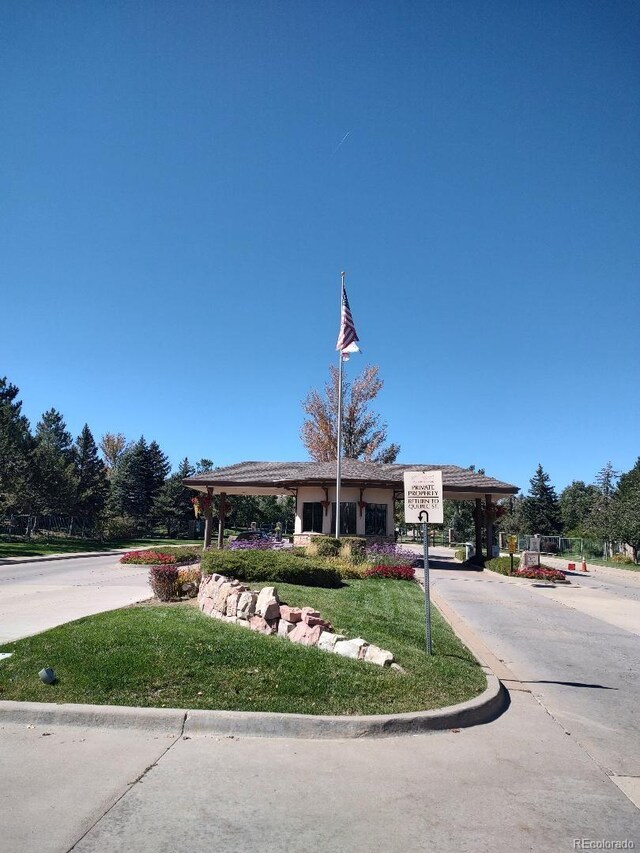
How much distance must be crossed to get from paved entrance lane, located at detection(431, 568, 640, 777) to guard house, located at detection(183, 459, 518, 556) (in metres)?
11.0

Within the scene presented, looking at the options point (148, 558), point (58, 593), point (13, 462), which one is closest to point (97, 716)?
point (58, 593)

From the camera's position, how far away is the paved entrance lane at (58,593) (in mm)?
10211

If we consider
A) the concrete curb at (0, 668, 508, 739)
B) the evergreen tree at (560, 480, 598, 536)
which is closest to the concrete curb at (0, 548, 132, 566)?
the concrete curb at (0, 668, 508, 739)

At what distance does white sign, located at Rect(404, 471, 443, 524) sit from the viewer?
784cm

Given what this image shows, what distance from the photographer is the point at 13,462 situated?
36.3 m

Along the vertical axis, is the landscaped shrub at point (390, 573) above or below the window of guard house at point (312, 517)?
below

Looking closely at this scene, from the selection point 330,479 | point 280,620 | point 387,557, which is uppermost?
point 330,479

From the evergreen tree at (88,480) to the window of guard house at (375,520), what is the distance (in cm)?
2933

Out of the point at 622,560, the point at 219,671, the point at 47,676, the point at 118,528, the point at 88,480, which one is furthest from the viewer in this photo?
the point at 88,480

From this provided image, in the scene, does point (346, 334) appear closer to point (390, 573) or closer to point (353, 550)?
point (353, 550)

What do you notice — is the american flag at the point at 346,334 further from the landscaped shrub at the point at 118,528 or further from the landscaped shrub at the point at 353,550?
the landscaped shrub at the point at 118,528

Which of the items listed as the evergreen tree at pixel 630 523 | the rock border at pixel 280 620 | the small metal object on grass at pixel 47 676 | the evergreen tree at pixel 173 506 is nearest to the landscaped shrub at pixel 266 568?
the rock border at pixel 280 620

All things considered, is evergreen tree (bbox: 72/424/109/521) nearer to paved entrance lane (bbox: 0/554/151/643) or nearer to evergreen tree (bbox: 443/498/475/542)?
paved entrance lane (bbox: 0/554/151/643)

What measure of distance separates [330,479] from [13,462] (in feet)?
72.4
